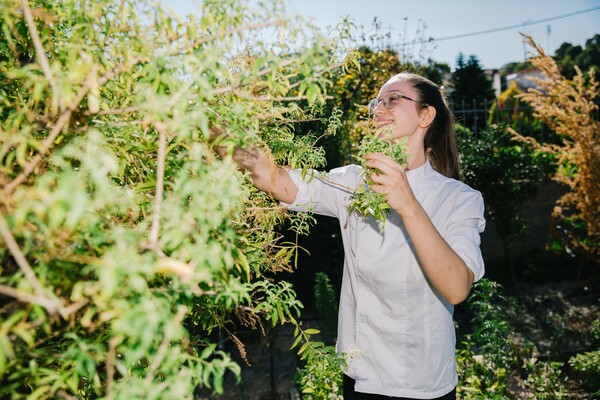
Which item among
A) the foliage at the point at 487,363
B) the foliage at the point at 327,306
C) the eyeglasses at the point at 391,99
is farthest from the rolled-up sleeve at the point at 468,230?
the foliage at the point at 327,306

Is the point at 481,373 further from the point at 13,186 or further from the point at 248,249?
the point at 13,186

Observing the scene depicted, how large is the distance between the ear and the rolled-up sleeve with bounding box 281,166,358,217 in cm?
40

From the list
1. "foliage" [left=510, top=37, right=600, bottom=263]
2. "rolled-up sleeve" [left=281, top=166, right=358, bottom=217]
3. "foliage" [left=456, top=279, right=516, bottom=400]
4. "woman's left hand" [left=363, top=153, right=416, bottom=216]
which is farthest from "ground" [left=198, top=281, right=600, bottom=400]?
"woman's left hand" [left=363, top=153, right=416, bottom=216]

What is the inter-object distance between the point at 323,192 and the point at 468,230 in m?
0.64

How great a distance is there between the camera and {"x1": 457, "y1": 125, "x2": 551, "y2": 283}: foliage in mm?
6008

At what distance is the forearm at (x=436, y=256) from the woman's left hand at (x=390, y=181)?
0.05 m

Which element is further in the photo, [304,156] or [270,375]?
[270,375]

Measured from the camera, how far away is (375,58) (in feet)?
18.2

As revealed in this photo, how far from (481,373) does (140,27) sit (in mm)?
3663

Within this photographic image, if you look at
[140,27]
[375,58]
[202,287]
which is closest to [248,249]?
[202,287]

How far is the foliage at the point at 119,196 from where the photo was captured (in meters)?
0.69

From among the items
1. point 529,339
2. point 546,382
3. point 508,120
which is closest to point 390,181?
point 546,382

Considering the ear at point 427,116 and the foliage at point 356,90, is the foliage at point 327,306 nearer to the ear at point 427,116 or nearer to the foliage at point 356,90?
the foliage at point 356,90

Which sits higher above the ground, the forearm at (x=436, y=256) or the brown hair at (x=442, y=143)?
the brown hair at (x=442, y=143)
